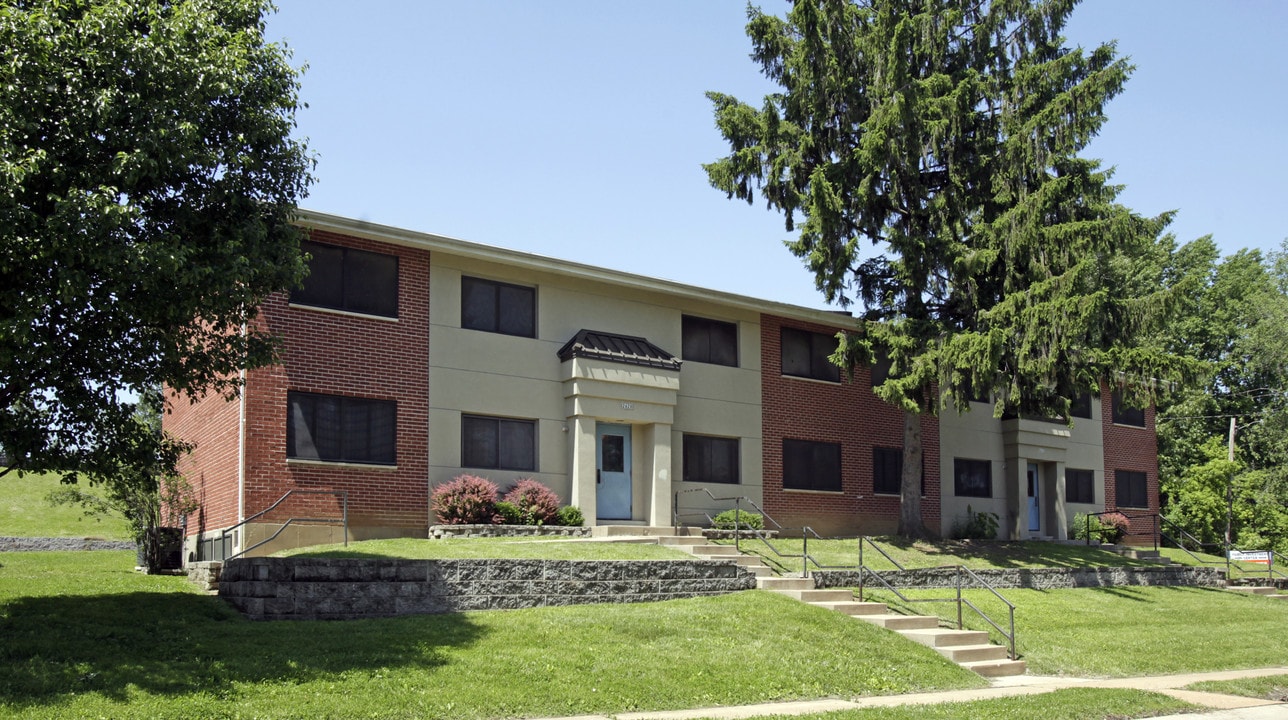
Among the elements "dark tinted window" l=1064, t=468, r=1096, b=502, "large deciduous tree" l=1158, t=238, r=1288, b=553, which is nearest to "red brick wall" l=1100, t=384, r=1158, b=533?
"dark tinted window" l=1064, t=468, r=1096, b=502

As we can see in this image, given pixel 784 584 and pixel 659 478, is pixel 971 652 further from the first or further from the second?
pixel 659 478

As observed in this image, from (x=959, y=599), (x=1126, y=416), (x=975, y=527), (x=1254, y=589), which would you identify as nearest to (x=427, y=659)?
(x=959, y=599)

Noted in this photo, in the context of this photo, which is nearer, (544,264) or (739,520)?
(544,264)

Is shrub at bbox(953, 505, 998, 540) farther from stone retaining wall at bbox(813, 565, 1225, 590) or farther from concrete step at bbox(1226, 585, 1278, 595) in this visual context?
concrete step at bbox(1226, 585, 1278, 595)

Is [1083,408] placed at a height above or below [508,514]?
above

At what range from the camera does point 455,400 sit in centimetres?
2008

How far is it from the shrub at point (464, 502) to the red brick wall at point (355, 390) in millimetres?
420

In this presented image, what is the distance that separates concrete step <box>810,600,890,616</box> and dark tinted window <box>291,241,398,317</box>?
9.02 meters

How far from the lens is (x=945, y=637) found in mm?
15609

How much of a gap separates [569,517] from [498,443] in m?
1.94

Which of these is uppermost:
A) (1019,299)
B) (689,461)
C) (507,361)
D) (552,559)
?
(1019,299)

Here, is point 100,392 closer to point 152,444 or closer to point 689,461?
point 152,444

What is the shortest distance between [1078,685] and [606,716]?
6.88 metres

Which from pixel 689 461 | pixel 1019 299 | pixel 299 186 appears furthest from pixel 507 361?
pixel 1019 299
